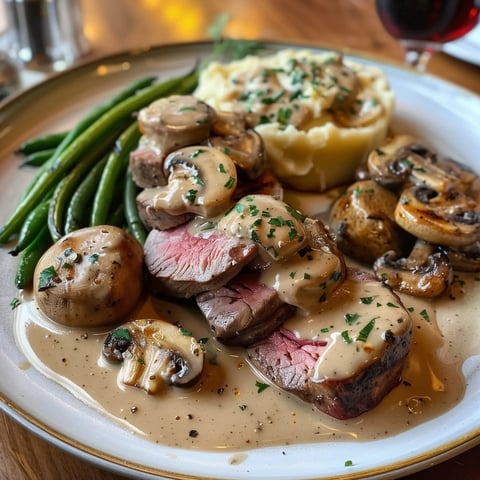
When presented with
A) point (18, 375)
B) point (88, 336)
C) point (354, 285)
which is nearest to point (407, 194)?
point (354, 285)

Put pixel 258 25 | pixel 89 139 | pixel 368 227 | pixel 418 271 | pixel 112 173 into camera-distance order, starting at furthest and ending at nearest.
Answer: pixel 258 25, pixel 89 139, pixel 112 173, pixel 368 227, pixel 418 271

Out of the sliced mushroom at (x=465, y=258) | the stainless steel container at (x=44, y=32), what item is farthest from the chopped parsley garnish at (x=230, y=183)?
the stainless steel container at (x=44, y=32)

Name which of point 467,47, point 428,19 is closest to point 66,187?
point 428,19

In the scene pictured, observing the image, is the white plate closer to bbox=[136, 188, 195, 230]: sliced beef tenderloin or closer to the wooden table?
the wooden table

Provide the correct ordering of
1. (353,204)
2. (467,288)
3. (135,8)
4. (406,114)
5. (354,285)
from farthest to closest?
(135,8) → (406,114) → (353,204) → (467,288) → (354,285)

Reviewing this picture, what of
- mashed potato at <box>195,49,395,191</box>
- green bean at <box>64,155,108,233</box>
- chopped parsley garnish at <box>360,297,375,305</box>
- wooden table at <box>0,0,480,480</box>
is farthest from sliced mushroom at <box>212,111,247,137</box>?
wooden table at <box>0,0,480,480</box>

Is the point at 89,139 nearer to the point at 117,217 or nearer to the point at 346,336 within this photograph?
the point at 117,217

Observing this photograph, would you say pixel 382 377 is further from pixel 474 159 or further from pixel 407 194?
pixel 474 159
